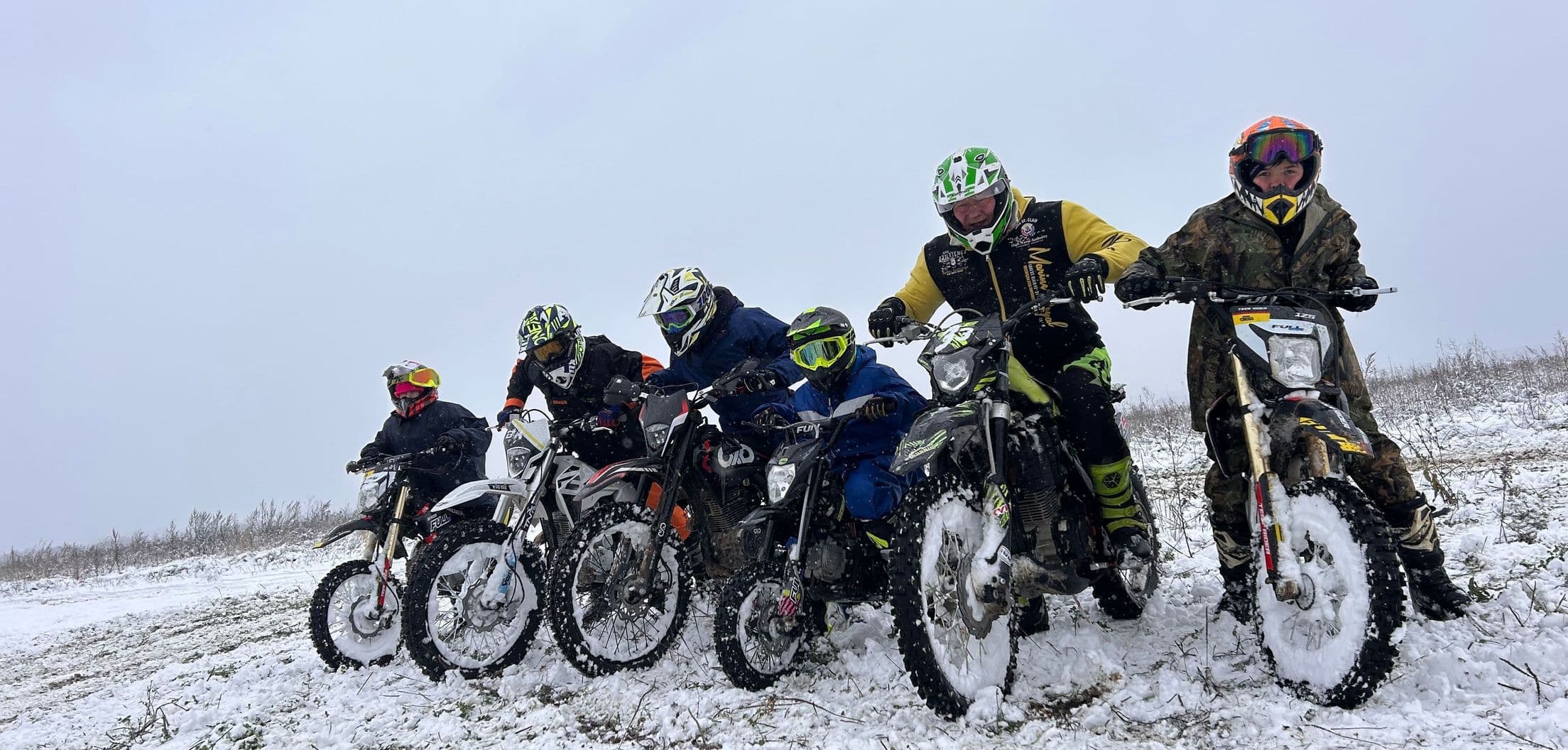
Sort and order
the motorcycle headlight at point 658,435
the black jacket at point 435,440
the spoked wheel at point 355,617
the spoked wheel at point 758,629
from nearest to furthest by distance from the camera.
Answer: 1. the spoked wheel at point 758,629
2. the motorcycle headlight at point 658,435
3. the spoked wheel at point 355,617
4. the black jacket at point 435,440

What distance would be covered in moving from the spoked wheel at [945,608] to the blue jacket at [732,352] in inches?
106

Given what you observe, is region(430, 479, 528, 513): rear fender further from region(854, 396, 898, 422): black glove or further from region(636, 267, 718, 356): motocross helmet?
region(854, 396, 898, 422): black glove

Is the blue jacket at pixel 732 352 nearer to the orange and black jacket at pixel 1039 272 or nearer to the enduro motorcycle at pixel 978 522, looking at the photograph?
the orange and black jacket at pixel 1039 272

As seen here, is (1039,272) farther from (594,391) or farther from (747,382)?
(594,391)

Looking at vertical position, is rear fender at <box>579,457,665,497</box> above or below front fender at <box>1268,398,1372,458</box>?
above

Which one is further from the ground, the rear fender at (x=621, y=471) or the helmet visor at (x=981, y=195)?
the helmet visor at (x=981, y=195)

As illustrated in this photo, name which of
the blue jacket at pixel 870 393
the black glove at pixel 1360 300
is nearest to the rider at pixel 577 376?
the blue jacket at pixel 870 393

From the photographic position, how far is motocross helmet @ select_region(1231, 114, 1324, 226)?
10.4 ft

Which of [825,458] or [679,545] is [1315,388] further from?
[679,545]

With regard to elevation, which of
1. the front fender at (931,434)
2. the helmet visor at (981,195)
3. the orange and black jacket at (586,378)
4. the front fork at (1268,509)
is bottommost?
the front fork at (1268,509)

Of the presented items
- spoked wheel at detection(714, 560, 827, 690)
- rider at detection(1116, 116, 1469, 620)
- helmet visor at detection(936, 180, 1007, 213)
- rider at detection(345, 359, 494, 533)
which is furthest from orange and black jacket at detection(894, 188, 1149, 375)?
rider at detection(345, 359, 494, 533)

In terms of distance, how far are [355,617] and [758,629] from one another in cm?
317

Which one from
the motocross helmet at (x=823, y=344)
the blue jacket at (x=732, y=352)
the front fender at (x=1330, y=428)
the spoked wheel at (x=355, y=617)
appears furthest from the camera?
the blue jacket at (x=732, y=352)

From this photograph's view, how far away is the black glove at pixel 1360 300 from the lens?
9.99ft
